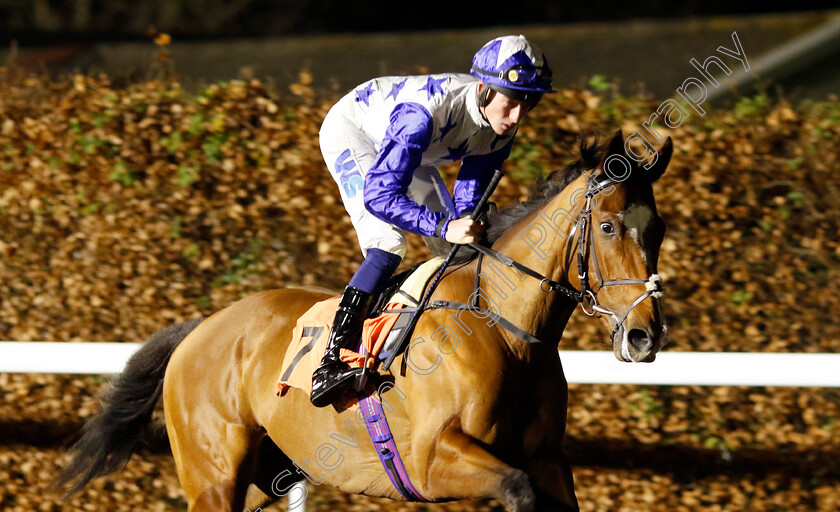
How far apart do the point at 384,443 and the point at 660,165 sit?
124cm

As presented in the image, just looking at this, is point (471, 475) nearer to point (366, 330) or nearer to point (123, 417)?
point (366, 330)

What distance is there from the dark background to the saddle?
8628mm

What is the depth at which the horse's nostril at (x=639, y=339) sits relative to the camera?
92.6 inches

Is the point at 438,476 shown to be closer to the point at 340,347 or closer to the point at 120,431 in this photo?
the point at 340,347

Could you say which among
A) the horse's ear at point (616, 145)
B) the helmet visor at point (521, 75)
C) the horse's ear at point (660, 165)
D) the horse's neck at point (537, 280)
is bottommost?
the horse's neck at point (537, 280)

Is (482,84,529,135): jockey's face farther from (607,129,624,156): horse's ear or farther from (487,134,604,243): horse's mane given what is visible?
(607,129,624,156): horse's ear

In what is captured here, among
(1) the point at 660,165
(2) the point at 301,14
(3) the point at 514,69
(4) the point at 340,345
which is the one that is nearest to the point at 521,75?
(3) the point at 514,69

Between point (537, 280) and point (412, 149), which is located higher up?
point (412, 149)

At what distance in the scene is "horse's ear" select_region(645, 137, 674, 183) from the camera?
2.54 metres

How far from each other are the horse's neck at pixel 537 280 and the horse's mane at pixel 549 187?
6 cm

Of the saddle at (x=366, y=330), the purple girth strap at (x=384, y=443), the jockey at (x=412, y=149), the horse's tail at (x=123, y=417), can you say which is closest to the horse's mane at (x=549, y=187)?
the jockey at (x=412, y=149)

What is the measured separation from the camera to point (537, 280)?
104 inches

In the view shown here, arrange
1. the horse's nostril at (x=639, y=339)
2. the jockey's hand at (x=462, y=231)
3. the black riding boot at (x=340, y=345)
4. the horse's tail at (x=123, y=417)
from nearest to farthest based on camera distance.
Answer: the horse's nostril at (x=639, y=339)
the jockey's hand at (x=462, y=231)
the black riding boot at (x=340, y=345)
the horse's tail at (x=123, y=417)

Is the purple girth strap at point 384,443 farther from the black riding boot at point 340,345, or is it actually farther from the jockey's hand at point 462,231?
the jockey's hand at point 462,231
